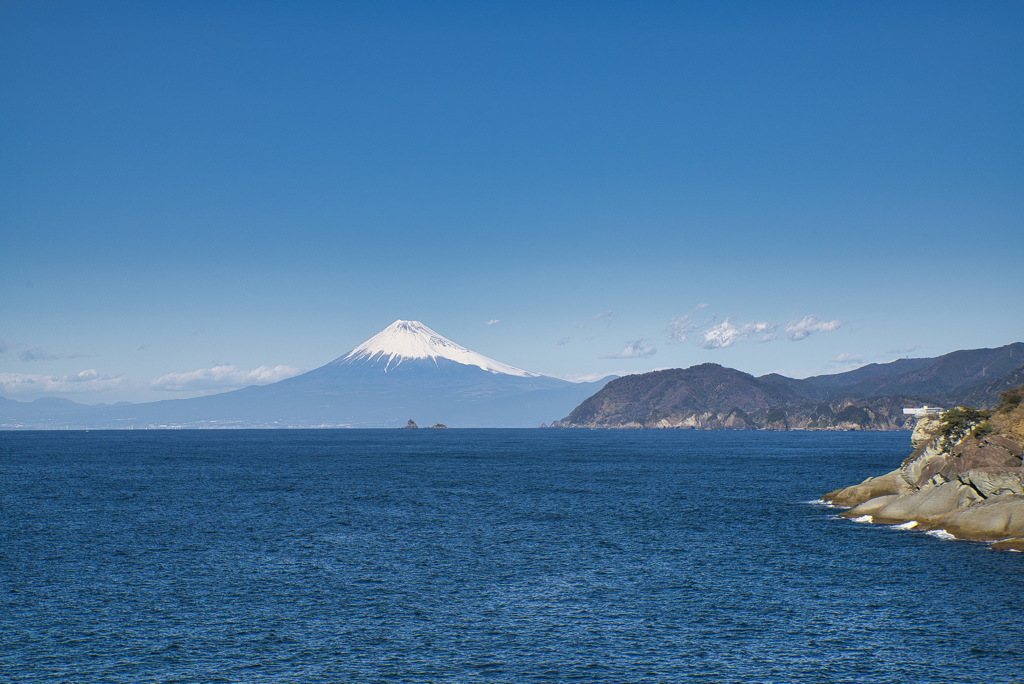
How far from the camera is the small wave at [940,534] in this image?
5243cm

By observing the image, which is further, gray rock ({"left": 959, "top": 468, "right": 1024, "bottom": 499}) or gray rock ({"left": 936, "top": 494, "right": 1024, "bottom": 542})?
gray rock ({"left": 959, "top": 468, "right": 1024, "bottom": 499})

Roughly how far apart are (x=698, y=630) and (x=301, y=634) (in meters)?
15.7

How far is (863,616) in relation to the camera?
3456 cm

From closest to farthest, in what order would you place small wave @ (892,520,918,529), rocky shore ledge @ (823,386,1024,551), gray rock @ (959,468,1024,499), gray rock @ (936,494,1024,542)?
gray rock @ (936,494,1024,542) → rocky shore ledge @ (823,386,1024,551) → gray rock @ (959,468,1024,499) → small wave @ (892,520,918,529)

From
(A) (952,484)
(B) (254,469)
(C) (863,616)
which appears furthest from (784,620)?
(B) (254,469)

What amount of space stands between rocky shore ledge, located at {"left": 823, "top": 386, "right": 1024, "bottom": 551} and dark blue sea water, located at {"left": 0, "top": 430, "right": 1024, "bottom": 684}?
8.78 feet

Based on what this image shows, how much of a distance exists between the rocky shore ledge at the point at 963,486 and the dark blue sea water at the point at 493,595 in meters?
2.68

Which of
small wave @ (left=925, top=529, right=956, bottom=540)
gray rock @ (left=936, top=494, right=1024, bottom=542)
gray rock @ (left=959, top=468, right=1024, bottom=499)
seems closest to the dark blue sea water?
small wave @ (left=925, top=529, right=956, bottom=540)

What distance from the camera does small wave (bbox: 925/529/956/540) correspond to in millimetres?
52428

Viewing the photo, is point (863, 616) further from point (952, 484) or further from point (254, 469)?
point (254, 469)

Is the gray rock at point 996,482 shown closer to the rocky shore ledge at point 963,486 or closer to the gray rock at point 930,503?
the rocky shore ledge at point 963,486

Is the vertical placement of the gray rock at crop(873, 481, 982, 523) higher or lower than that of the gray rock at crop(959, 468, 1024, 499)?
lower

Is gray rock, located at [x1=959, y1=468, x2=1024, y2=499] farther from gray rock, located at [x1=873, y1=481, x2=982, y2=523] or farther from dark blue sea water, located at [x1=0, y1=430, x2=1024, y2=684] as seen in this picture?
dark blue sea water, located at [x1=0, y1=430, x2=1024, y2=684]

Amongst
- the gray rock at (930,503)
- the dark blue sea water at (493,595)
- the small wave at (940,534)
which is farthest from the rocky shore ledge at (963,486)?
the dark blue sea water at (493,595)
